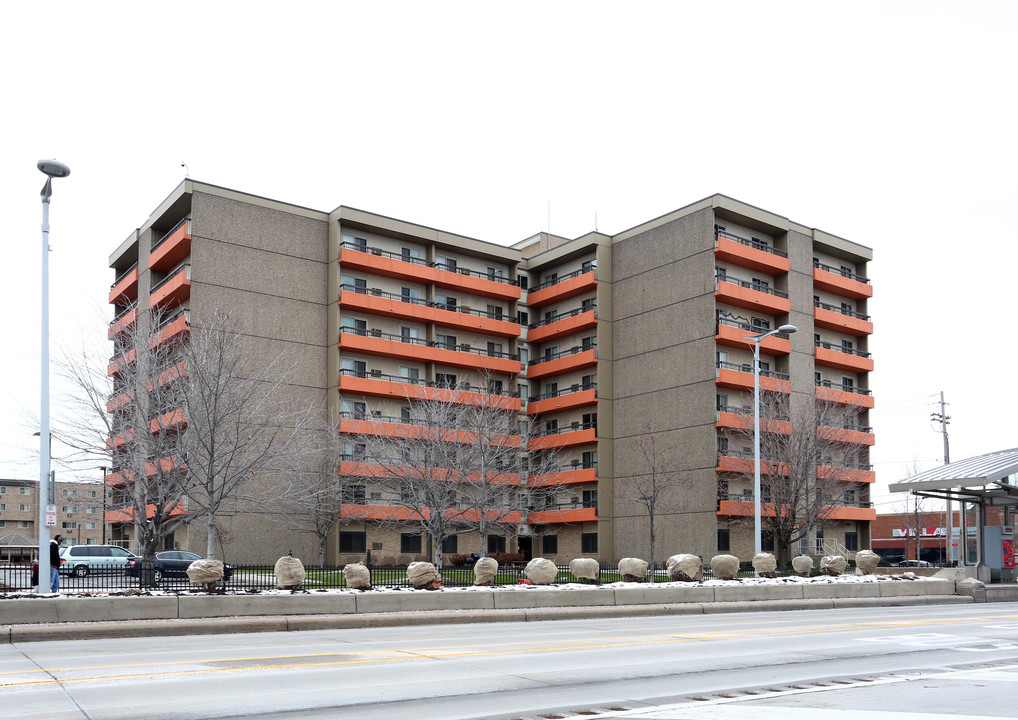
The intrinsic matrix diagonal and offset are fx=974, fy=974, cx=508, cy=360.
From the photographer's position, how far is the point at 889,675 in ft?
41.8

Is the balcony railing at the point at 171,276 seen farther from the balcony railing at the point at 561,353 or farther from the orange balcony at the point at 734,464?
the orange balcony at the point at 734,464

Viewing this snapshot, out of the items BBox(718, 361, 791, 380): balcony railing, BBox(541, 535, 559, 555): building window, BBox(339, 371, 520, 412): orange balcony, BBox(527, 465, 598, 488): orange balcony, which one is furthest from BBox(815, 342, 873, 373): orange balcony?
BBox(541, 535, 559, 555): building window

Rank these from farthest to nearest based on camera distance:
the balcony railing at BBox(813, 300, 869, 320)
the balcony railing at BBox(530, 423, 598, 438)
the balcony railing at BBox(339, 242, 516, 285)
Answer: the balcony railing at BBox(530, 423, 598, 438) < the balcony railing at BBox(813, 300, 869, 320) < the balcony railing at BBox(339, 242, 516, 285)

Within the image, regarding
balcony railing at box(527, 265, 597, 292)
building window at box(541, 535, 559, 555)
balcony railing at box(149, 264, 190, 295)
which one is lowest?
building window at box(541, 535, 559, 555)

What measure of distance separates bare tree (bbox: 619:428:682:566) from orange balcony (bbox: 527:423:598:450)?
402 cm

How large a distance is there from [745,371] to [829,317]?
935 cm

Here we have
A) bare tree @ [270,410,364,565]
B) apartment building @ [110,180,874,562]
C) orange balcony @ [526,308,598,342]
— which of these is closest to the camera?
bare tree @ [270,410,364,565]

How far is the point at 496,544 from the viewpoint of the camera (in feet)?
238

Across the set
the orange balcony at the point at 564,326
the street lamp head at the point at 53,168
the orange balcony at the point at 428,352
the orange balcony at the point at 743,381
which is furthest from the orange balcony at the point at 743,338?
the street lamp head at the point at 53,168

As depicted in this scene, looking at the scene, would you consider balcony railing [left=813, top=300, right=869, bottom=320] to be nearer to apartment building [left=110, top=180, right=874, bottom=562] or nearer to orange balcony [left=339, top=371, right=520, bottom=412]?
apartment building [left=110, top=180, right=874, bottom=562]

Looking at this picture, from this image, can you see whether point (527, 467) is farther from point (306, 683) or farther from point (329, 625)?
point (306, 683)

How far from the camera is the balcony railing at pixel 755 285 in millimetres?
64000

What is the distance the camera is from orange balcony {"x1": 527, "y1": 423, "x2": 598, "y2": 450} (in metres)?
69.0

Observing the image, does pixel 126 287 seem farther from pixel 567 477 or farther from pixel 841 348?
pixel 841 348
